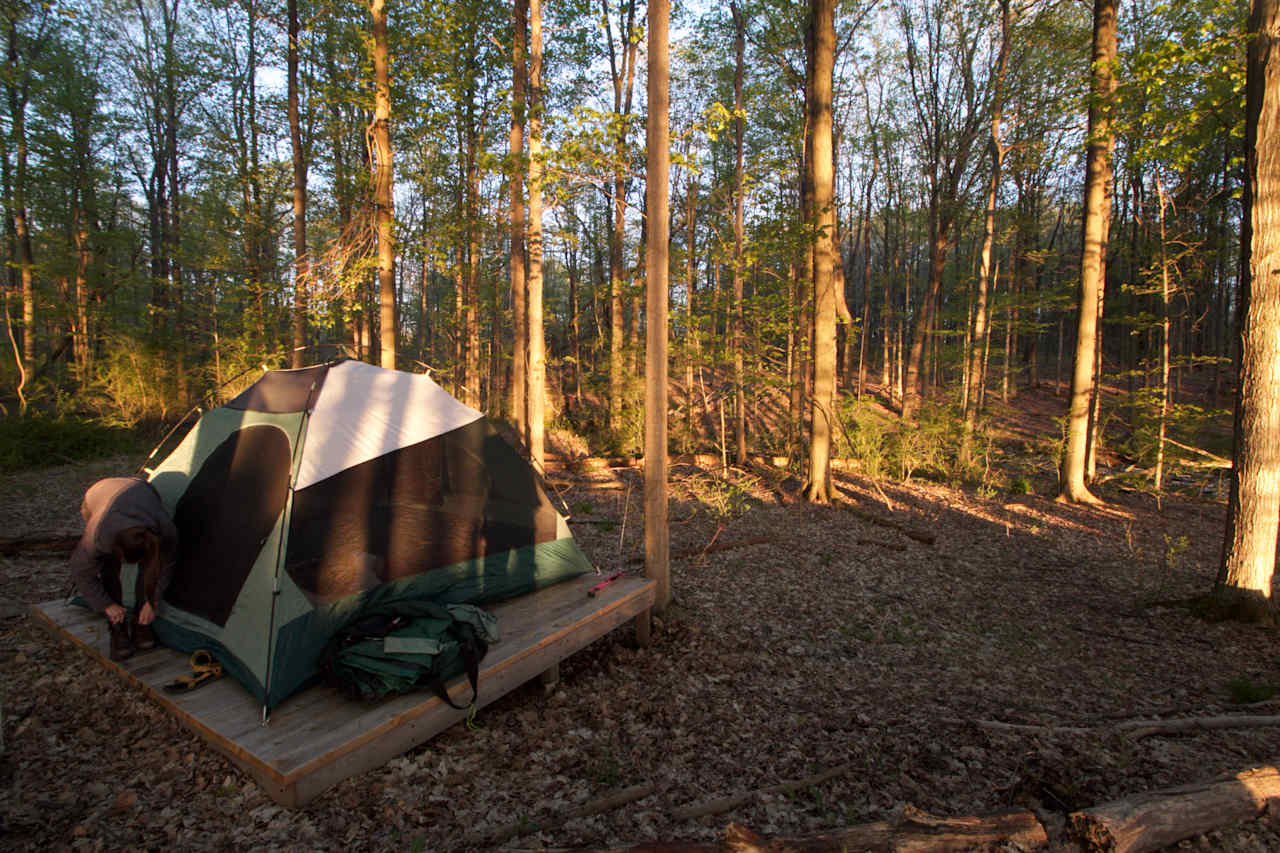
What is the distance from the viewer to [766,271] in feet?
36.6

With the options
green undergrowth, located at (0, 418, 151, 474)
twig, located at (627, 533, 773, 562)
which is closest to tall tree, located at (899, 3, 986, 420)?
twig, located at (627, 533, 773, 562)

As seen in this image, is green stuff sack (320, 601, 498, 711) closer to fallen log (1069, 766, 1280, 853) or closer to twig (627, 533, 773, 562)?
fallen log (1069, 766, 1280, 853)

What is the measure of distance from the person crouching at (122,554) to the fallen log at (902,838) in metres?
3.62

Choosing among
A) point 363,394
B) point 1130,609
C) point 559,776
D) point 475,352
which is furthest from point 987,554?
point 475,352

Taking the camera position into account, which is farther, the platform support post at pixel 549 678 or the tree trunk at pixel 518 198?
the tree trunk at pixel 518 198

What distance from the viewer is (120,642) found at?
148 inches

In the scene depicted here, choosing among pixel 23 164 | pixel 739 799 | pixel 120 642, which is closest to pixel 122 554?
pixel 120 642

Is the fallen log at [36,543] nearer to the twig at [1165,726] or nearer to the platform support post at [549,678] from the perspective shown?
the platform support post at [549,678]

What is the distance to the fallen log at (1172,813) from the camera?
238 cm

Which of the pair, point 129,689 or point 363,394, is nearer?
point 129,689

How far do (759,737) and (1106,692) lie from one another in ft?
9.22

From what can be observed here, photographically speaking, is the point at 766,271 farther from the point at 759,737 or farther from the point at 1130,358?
the point at 1130,358

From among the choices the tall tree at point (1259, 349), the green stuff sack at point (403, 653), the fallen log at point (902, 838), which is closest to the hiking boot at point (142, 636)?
the green stuff sack at point (403, 653)

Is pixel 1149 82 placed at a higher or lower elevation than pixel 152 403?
higher
